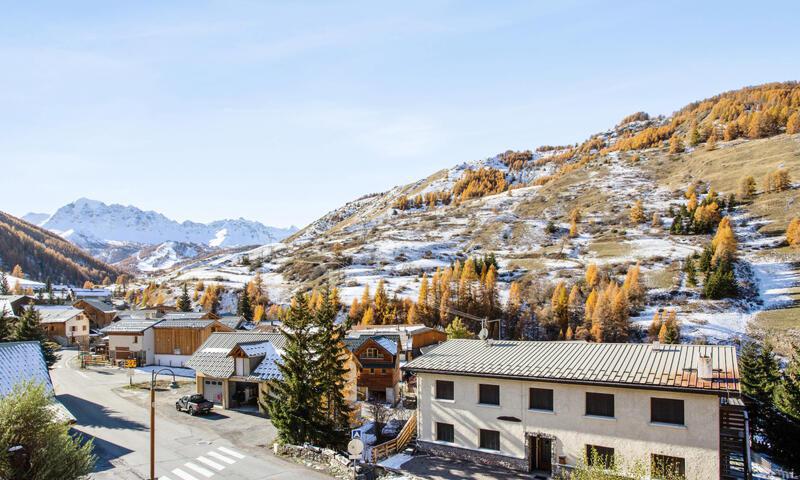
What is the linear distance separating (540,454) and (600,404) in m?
4.62

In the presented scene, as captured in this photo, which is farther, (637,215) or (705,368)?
(637,215)

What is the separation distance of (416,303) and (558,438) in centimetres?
9206

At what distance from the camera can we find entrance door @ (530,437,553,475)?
2691 centimetres

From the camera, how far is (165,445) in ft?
106

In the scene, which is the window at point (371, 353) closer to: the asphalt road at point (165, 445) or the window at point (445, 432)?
the asphalt road at point (165, 445)

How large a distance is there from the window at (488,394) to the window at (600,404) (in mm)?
5021

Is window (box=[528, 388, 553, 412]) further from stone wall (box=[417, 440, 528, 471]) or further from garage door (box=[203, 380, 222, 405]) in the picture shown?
garage door (box=[203, 380, 222, 405])

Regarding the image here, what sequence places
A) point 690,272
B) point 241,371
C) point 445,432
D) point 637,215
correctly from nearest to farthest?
point 445,432 → point 241,371 → point 690,272 → point 637,215

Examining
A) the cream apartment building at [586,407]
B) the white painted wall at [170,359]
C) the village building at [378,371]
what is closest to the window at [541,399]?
the cream apartment building at [586,407]

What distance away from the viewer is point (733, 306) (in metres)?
99.6

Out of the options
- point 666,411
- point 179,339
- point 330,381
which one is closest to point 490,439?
point 666,411

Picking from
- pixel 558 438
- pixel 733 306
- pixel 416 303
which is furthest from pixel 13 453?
pixel 733 306

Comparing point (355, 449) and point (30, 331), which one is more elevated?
point (30, 331)

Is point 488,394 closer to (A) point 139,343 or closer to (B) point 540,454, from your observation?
(B) point 540,454
